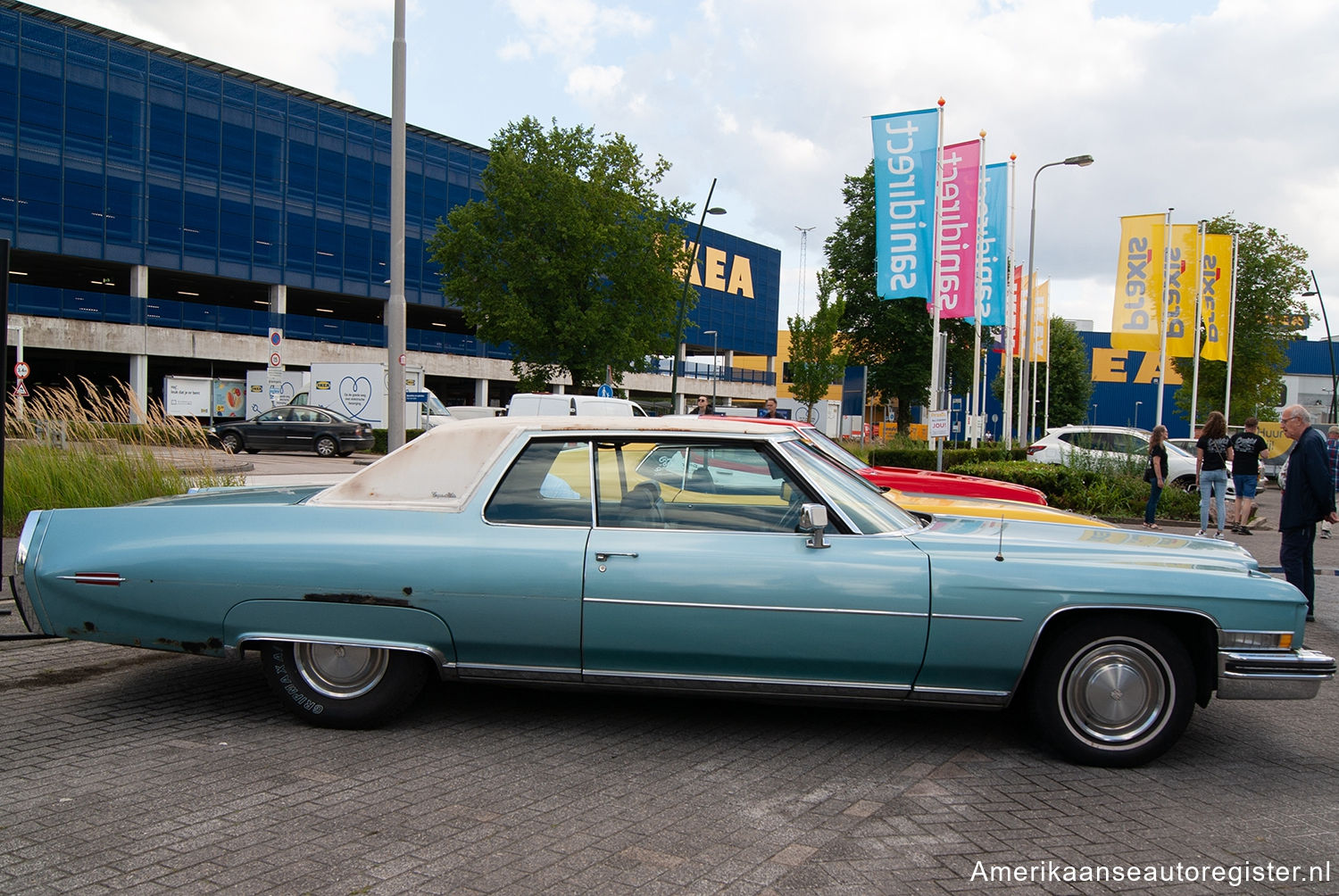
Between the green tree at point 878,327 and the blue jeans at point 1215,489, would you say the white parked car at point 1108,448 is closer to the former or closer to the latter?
the blue jeans at point 1215,489

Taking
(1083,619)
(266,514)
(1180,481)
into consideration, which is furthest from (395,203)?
(1180,481)

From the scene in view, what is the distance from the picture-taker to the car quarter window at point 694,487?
4328 millimetres

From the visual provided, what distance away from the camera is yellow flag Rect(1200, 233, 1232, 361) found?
28000 millimetres

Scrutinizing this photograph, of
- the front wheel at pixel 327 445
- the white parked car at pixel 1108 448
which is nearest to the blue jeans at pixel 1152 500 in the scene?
the white parked car at pixel 1108 448

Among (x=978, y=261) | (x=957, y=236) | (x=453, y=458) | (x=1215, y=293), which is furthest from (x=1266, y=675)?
(x=1215, y=293)

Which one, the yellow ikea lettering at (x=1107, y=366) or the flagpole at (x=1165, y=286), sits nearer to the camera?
the flagpole at (x=1165, y=286)

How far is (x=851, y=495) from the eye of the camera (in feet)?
14.4

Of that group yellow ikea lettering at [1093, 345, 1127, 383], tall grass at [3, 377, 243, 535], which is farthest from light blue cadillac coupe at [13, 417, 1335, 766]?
yellow ikea lettering at [1093, 345, 1127, 383]

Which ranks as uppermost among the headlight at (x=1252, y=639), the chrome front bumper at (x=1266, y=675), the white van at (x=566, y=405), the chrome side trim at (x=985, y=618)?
the white van at (x=566, y=405)

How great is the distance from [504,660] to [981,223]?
20152mm

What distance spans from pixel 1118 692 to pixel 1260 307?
5358 cm

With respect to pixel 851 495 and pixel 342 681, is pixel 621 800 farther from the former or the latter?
pixel 851 495

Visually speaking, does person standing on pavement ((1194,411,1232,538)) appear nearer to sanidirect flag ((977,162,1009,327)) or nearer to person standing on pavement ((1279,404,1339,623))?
person standing on pavement ((1279,404,1339,623))

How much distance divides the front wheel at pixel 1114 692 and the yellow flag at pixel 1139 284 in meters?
25.4
